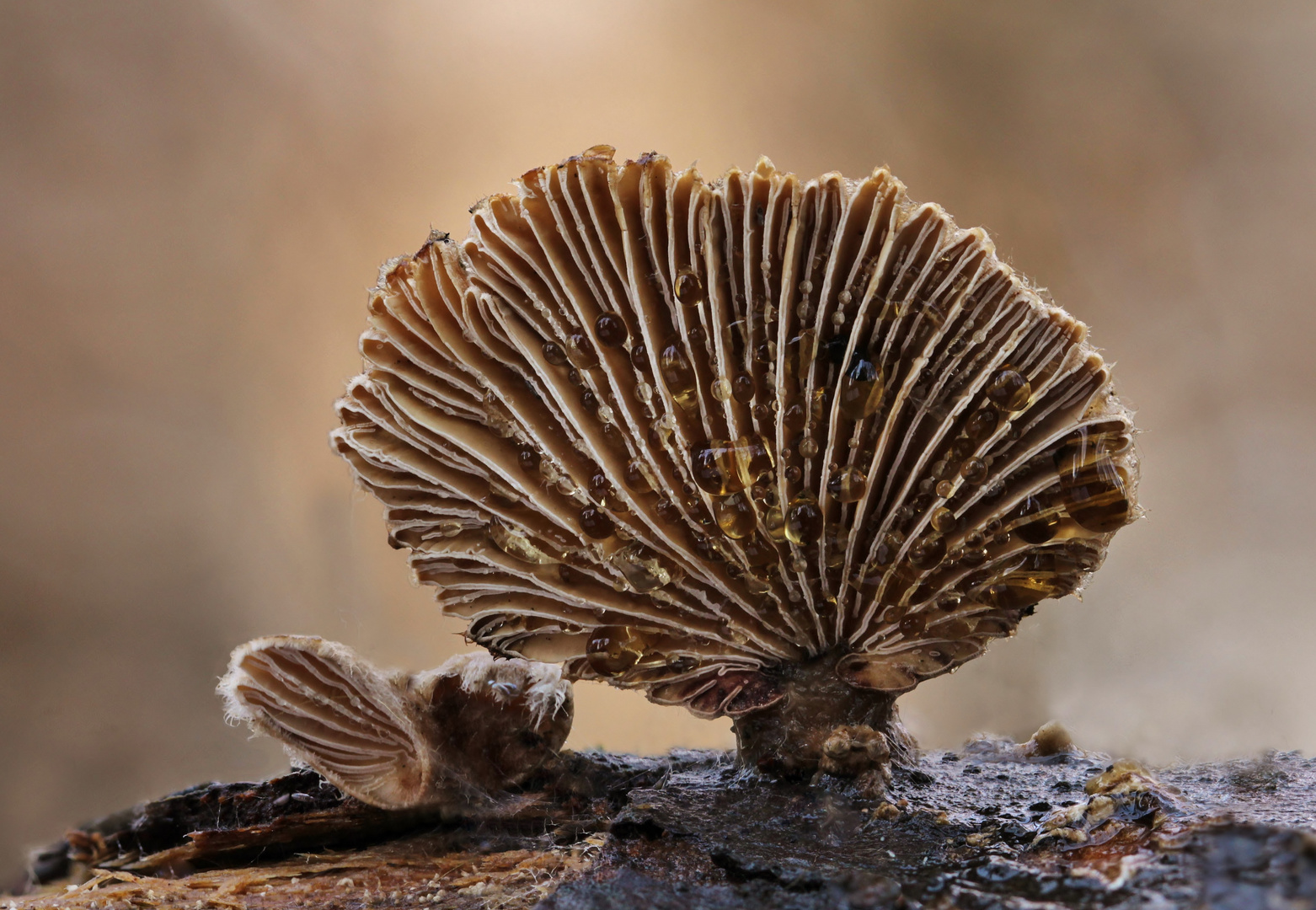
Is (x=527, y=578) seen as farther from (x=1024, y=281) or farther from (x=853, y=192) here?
(x=1024, y=281)

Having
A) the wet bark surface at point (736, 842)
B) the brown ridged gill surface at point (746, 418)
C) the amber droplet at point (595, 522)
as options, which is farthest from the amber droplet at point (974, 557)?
the amber droplet at point (595, 522)

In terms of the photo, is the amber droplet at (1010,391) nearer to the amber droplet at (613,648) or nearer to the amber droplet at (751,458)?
the amber droplet at (751,458)

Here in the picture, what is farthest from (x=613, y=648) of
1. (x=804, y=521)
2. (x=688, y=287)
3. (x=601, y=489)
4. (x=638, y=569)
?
(x=688, y=287)

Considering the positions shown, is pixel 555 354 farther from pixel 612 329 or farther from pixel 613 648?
pixel 613 648

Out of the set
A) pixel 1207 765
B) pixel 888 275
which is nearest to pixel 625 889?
pixel 888 275

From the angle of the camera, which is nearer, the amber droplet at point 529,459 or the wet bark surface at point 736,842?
the wet bark surface at point 736,842

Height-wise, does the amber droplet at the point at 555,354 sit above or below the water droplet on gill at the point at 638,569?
above
